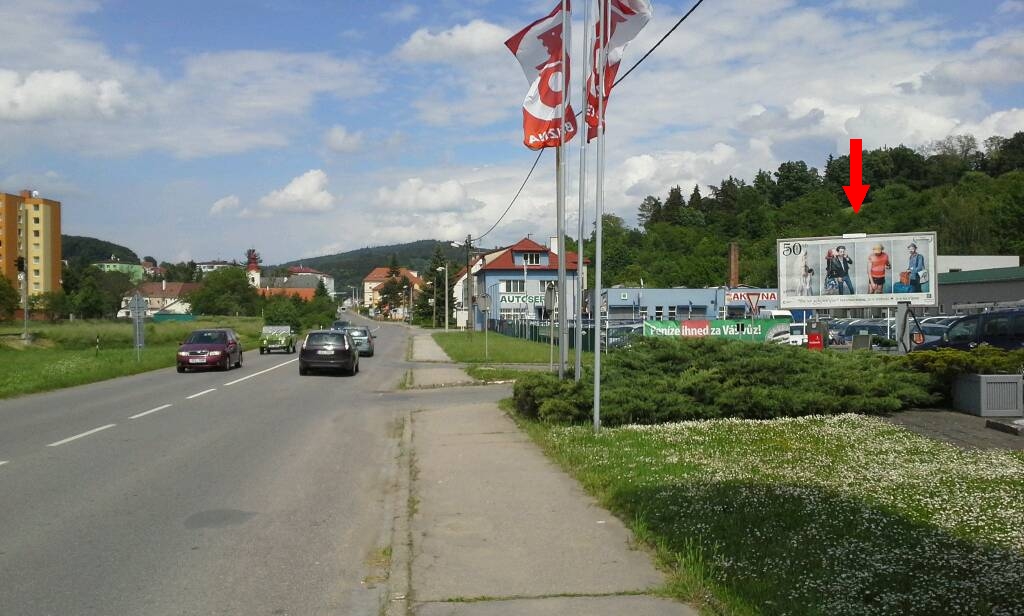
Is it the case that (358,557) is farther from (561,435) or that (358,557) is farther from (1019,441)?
(1019,441)

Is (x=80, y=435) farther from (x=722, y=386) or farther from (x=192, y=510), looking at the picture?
(x=722, y=386)

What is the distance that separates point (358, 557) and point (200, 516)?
Answer: 210cm

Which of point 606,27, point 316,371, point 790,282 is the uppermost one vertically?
point 606,27

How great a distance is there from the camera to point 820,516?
23.1 feet

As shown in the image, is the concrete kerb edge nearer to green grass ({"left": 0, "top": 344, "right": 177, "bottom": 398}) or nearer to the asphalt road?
the asphalt road

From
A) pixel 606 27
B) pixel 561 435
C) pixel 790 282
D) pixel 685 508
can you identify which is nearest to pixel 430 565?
pixel 685 508

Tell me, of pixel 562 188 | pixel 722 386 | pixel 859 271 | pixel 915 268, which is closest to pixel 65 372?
pixel 562 188

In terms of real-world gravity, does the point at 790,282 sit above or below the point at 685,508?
above

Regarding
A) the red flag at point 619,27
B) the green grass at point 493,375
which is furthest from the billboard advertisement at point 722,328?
the red flag at point 619,27

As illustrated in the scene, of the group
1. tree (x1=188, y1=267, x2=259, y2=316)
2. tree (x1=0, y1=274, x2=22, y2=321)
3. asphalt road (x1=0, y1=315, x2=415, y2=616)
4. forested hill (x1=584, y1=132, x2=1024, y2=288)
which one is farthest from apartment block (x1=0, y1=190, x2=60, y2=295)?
asphalt road (x1=0, y1=315, x2=415, y2=616)

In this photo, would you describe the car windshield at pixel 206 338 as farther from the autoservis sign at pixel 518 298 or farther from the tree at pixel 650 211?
the tree at pixel 650 211

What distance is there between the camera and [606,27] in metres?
12.3

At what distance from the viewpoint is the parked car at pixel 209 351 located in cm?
3106

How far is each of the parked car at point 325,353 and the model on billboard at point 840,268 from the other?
1692 cm
